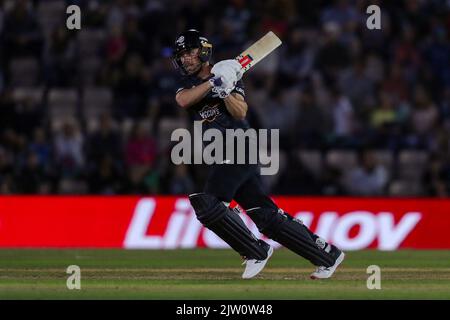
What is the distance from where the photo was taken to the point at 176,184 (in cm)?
1459

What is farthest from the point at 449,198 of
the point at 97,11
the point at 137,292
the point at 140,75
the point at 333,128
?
the point at 137,292

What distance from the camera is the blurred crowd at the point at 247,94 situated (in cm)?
1497

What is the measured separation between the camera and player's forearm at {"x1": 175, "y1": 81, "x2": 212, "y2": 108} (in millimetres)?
8242

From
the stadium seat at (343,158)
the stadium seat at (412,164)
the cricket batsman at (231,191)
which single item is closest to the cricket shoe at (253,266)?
the cricket batsman at (231,191)

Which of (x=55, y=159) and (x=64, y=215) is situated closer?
(x=64, y=215)

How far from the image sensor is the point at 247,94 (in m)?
15.8

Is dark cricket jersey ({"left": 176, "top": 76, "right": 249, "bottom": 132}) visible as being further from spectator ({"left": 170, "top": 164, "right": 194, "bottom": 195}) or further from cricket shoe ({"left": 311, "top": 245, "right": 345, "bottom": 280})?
spectator ({"left": 170, "top": 164, "right": 194, "bottom": 195})

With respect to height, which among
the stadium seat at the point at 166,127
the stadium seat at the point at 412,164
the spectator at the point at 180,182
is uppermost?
the stadium seat at the point at 166,127

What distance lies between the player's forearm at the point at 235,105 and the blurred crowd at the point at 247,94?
6.25 meters

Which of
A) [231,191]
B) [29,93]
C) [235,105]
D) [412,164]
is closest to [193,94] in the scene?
[235,105]

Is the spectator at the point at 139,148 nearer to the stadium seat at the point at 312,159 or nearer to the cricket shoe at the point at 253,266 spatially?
the stadium seat at the point at 312,159

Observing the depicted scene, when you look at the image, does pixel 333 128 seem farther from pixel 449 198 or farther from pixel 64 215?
pixel 64 215

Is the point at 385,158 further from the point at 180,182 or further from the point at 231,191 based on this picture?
the point at 231,191
